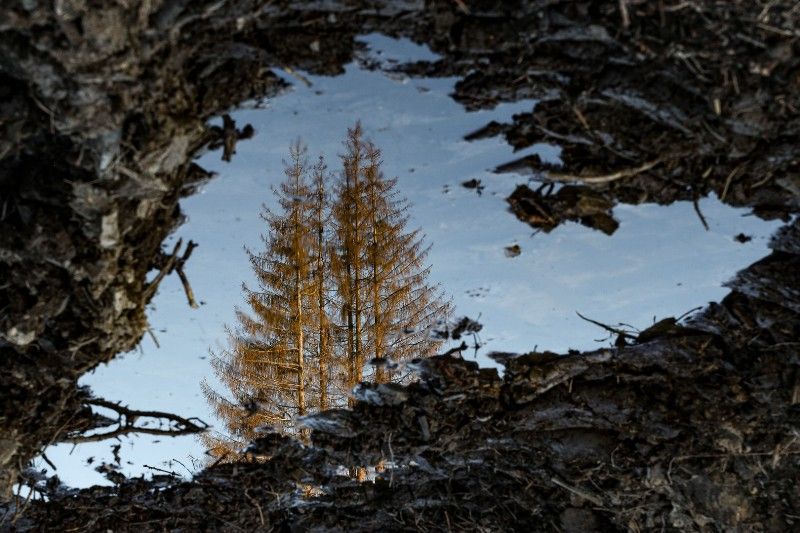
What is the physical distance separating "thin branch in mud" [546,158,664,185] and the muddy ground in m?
0.01

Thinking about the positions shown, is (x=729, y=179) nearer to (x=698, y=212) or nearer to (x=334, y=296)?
(x=698, y=212)

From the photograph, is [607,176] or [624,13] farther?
[607,176]

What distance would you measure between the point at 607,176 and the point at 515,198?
0.52m

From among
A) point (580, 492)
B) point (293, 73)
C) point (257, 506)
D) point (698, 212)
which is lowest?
point (580, 492)

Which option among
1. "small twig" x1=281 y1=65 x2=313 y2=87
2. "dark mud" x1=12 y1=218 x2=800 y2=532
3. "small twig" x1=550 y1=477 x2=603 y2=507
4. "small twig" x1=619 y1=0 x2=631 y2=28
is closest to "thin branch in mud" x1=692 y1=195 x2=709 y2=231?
"dark mud" x1=12 y1=218 x2=800 y2=532

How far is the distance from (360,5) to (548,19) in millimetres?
781

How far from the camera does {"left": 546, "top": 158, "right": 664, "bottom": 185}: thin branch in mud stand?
293 centimetres

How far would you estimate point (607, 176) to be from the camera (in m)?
2.98

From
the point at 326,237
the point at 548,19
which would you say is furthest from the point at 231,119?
the point at 326,237

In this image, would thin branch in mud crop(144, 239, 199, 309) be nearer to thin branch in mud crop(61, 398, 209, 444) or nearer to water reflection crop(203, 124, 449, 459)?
thin branch in mud crop(61, 398, 209, 444)

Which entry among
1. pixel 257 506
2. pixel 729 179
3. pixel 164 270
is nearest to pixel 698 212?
pixel 729 179

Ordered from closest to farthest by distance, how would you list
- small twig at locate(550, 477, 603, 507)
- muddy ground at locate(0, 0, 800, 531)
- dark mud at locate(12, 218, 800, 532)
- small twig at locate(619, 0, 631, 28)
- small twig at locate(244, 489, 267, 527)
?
1. small twig at locate(619, 0, 631, 28)
2. muddy ground at locate(0, 0, 800, 531)
3. dark mud at locate(12, 218, 800, 532)
4. small twig at locate(550, 477, 603, 507)
5. small twig at locate(244, 489, 267, 527)

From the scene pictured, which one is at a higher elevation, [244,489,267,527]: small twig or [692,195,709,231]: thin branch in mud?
[692,195,709,231]: thin branch in mud

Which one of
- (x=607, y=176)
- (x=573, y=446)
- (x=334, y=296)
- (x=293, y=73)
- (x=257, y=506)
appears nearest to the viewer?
(x=293, y=73)
